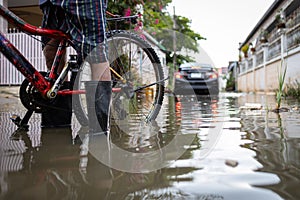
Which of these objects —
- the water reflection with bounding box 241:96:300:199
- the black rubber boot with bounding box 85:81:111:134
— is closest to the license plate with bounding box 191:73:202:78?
the water reflection with bounding box 241:96:300:199

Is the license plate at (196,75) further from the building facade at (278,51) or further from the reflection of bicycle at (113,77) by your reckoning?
the reflection of bicycle at (113,77)

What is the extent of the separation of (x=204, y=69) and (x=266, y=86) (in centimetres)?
292

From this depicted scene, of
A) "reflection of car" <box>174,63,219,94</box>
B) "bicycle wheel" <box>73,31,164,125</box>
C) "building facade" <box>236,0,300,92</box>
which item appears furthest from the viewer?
"reflection of car" <box>174,63,219,94</box>

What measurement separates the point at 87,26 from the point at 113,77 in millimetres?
664

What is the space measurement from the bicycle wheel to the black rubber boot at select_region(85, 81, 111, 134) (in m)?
0.33

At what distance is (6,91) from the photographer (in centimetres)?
793

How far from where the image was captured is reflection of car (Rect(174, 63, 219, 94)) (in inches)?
475

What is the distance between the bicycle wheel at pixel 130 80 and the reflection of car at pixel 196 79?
8699mm

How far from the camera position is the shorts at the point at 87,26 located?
2.21 meters

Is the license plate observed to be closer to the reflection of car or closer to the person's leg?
the reflection of car

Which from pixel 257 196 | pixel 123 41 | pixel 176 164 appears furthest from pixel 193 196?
pixel 123 41

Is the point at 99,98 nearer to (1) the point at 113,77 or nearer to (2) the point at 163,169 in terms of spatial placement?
(1) the point at 113,77

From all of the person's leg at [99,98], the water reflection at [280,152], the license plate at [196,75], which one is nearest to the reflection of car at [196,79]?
the license plate at [196,75]

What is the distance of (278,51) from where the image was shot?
11.7 meters
